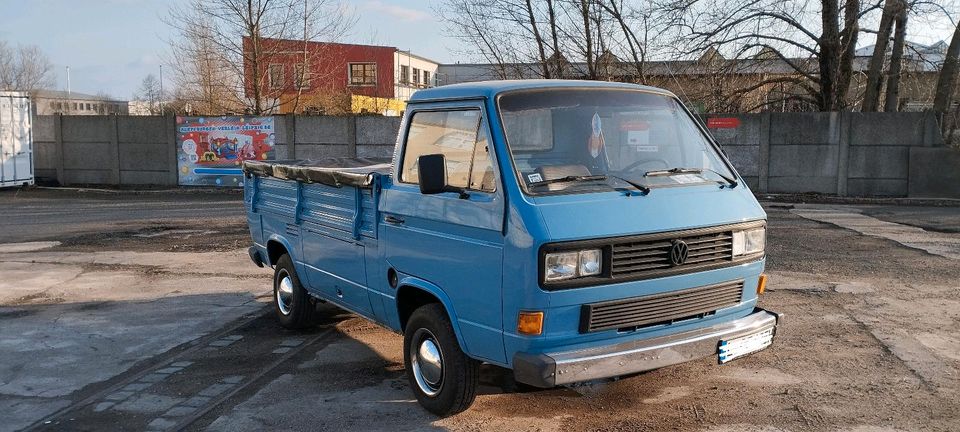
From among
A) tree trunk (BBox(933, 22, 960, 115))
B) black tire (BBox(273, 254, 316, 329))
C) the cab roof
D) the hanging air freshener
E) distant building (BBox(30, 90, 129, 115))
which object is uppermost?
distant building (BBox(30, 90, 129, 115))

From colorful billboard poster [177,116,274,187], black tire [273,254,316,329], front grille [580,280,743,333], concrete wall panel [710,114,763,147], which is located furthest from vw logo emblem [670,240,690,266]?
colorful billboard poster [177,116,274,187]

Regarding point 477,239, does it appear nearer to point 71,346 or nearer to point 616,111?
point 616,111

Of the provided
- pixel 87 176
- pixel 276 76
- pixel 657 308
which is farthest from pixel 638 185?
pixel 276 76

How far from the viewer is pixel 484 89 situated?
5.07 m

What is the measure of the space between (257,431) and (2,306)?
5.32 m

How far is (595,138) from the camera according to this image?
17.2 feet

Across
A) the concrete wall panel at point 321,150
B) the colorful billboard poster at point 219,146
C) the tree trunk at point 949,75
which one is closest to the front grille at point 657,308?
the concrete wall panel at point 321,150

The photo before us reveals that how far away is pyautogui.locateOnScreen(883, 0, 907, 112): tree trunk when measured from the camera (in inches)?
787

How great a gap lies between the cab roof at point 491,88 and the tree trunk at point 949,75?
60.3ft

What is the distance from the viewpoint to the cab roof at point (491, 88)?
505cm

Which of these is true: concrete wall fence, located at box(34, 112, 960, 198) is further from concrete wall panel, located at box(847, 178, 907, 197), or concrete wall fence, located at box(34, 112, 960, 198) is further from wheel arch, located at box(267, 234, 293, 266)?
wheel arch, located at box(267, 234, 293, 266)

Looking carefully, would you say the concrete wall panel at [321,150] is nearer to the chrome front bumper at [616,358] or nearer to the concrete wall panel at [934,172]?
the concrete wall panel at [934,172]

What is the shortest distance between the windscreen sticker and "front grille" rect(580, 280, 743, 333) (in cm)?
69

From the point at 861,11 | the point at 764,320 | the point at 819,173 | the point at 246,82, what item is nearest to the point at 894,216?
the point at 819,173
